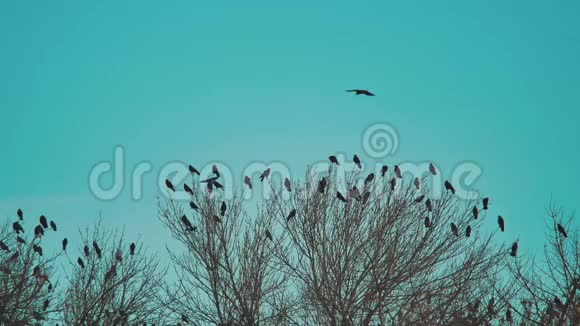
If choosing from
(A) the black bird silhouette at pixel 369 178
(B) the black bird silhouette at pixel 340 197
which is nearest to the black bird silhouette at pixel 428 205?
(A) the black bird silhouette at pixel 369 178

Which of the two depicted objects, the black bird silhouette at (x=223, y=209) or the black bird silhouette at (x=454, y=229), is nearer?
the black bird silhouette at (x=454, y=229)

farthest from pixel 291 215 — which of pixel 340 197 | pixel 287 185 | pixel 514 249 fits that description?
pixel 514 249

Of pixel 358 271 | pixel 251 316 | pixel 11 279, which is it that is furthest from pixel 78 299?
pixel 358 271

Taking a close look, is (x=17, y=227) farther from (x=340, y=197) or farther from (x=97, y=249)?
(x=340, y=197)

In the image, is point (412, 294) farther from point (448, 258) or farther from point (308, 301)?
point (308, 301)

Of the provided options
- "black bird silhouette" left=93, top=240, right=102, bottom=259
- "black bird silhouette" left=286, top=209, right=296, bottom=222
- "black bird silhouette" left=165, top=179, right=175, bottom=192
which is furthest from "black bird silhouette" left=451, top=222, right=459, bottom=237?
"black bird silhouette" left=93, top=240, right=102, bottom=259

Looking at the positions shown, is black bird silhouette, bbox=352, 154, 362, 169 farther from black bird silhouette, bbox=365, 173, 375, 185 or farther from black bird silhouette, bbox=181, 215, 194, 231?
black bird silhouette, bbox=181, 215, 194, 231

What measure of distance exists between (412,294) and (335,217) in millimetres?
2435

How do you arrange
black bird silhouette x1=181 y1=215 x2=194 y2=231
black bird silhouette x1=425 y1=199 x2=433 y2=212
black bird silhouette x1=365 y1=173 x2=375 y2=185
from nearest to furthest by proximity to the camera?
1. black bird silhouette x1=425 y1=199 x2=433 y2=212
2. black bird silhouette x1=365 y1=173 x2=375 y2=185
3. black bird silhouette x1=181 y1=215 x2=194 y2=231

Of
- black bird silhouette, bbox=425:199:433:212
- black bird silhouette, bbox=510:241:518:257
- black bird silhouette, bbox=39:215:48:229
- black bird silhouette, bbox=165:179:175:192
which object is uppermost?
black bird silhouette, bbox=165:179:175:192

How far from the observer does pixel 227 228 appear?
1739 centimetres

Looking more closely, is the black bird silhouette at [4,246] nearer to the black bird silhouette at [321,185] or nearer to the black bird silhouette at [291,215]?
the black bird silhouette at [291,215]

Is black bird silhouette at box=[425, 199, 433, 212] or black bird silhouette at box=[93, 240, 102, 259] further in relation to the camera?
black bird silhouette at box=[93, 240, 102, 259]

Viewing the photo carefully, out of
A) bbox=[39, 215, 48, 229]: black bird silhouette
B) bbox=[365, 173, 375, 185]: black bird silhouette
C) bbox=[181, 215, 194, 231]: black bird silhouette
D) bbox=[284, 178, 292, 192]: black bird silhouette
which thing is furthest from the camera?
bbox=[181, 215, 194, 231]: black bird silhouette
